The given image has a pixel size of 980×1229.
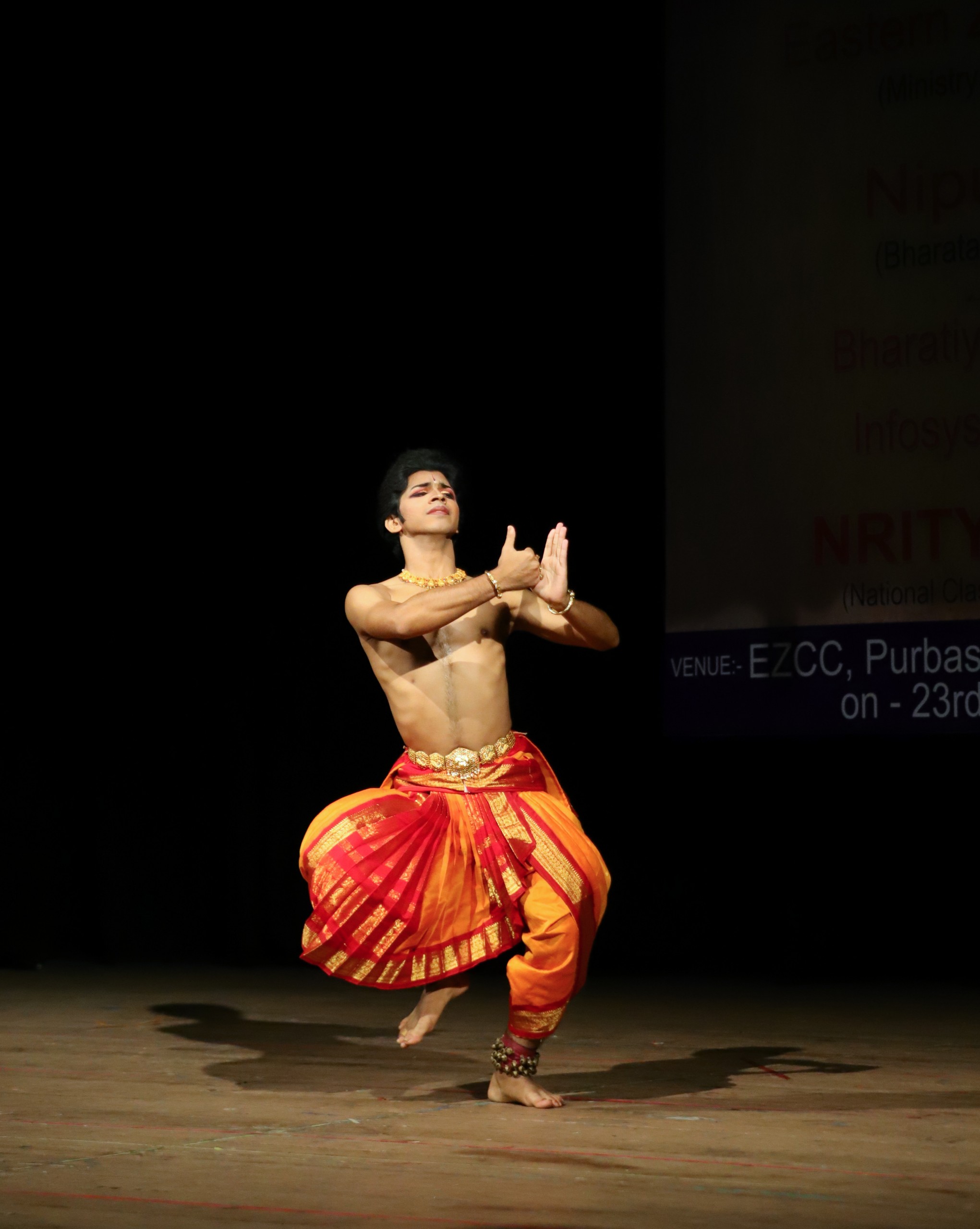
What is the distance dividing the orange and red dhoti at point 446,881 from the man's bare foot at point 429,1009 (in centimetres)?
16

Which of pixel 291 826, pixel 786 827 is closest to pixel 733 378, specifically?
pixel 786 827

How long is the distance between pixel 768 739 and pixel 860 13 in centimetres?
189

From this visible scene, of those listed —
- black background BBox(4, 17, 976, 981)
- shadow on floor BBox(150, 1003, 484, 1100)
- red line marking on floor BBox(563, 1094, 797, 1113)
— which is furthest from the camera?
black background BBox(4, 17, 976, 981)

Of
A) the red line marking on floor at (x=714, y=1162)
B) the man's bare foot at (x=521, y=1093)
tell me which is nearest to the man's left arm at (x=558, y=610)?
the man's bare foot at (x=521, y=1093)

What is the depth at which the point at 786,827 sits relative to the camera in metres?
5.01

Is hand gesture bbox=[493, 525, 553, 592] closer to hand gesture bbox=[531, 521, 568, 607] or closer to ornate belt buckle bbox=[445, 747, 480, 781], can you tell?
hand gesture bbox=[531, 521, 568, 607]

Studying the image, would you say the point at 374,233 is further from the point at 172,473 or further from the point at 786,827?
the point at 786,827

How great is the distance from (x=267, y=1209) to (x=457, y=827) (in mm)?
1041

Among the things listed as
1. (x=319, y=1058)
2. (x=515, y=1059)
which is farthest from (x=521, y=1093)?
(x=319, y=1058)

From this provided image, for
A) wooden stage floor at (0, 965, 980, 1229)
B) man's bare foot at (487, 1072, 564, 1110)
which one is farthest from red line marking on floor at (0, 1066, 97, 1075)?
man's bare foot at (487, 1072, 564, 1110)

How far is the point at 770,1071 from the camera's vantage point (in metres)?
3.48

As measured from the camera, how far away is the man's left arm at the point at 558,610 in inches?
126

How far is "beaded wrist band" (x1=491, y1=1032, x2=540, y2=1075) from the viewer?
3109 millimetres

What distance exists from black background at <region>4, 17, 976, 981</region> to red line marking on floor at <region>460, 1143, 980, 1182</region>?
236cm
